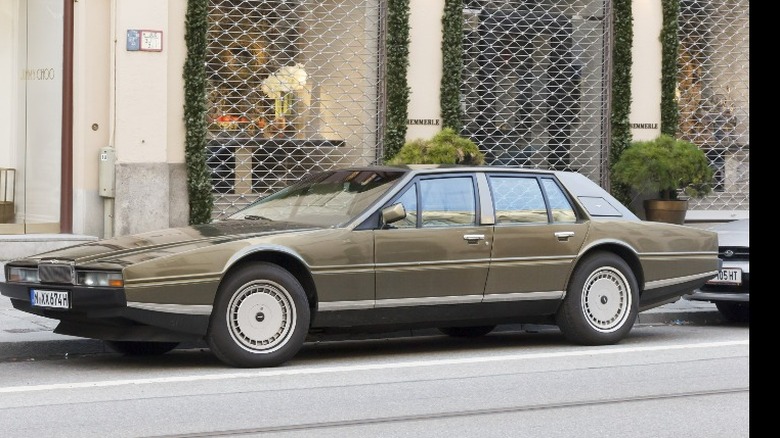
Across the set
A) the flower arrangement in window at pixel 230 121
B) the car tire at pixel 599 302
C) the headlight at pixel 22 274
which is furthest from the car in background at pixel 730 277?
the flower arrangement in window at pixel 230 121

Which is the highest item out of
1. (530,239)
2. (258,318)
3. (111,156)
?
(111,156)

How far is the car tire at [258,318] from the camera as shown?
8.52m

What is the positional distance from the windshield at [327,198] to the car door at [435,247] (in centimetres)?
25

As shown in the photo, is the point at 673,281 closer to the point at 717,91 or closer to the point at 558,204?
the point at 558,204

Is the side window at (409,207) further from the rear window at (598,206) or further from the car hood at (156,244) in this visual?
the rear window at (598,206)

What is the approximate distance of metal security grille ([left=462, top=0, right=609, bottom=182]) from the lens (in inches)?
714

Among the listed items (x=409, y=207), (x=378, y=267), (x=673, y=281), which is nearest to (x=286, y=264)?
(x=378, y=267)

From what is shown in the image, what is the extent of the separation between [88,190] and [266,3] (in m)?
3.44

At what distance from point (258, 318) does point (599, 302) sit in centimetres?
302

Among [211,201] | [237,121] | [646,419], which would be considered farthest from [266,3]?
[646,419]

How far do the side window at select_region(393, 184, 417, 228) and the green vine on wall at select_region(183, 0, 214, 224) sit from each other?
7147 millimetres

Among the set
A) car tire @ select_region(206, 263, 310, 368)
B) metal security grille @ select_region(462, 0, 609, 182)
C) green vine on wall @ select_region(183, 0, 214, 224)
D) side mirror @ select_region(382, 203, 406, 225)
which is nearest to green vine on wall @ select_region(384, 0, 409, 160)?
metal security grille @ select_region(462, 0, 609, 182)

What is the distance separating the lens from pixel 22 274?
8805 millimetres
